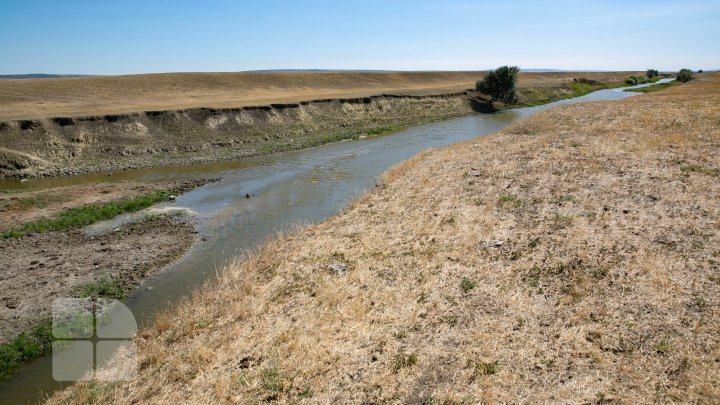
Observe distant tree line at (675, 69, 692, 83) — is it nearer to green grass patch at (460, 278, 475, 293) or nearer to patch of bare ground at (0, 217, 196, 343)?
green grass patch at (460, 278, 475, 293)

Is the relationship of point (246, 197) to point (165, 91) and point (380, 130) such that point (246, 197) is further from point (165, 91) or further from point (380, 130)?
point (165, 91)

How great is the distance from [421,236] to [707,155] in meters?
17.3

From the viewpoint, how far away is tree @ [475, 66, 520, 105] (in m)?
70.2

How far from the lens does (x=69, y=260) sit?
1591cm

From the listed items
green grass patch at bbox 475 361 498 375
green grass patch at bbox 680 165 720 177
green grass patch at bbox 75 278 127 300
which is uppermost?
green grass patch at bbox 680 165 720 177

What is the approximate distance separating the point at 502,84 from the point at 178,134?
5335cm

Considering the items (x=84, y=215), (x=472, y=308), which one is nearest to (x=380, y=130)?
(x=84, y=215)

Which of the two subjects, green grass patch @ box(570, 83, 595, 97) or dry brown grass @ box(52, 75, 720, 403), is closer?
dry brown grass @ box(52, 75, 720, 403)

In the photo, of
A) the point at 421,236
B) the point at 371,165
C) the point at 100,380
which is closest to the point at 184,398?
the point at 100,380

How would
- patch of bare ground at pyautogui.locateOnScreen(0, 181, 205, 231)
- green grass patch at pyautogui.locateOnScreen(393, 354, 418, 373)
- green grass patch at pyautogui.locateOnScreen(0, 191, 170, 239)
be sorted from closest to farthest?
1. green grass patch at pyautogui.locateOnScreen(393, 354, 418, 373)
2. green grass patch at pyautogui.locateOnScreen(0, 191, 170, 239)
3. patch of bare ground at pyautogui.locateOnScreen(0, 181, 205, 231)

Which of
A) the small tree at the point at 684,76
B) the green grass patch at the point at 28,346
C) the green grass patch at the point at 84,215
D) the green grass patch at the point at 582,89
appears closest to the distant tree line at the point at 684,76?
the small tree at the point at 684,76

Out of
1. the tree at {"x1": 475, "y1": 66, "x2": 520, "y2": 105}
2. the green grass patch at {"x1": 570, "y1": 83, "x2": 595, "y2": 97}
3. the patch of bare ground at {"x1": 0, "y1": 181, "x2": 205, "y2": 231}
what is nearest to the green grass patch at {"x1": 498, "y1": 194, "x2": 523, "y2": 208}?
the patch of bare ground at {"x1": 0, "y1": 181, "x2": 205, "y2": 231}

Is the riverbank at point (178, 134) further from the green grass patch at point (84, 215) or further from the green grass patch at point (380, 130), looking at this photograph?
the green grass patch at point (84, 215)

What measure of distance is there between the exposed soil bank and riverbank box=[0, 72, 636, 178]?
1162 cm
